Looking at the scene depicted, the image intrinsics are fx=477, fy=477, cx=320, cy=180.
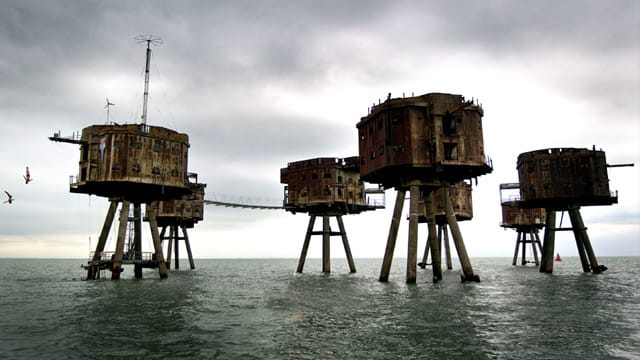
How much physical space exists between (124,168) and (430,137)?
22.7 m

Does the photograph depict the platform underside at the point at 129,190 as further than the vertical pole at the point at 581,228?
No

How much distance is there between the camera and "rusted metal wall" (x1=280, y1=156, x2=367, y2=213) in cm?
4756

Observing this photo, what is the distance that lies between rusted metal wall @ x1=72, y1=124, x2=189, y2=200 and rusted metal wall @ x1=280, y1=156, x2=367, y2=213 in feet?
43.4

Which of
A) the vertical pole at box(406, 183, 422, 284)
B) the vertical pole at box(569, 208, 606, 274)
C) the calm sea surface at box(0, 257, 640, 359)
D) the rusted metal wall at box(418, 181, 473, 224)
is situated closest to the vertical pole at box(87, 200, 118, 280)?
the calm sea surface at box(0, 257, 640, 359)

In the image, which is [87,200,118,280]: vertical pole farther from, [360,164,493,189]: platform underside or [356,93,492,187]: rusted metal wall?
[356,93,492,187]: rusted metal wall

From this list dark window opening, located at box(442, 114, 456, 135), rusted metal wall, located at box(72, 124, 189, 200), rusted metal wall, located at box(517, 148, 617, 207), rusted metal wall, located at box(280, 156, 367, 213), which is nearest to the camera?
dark window opening, located at box(442, 114, 456, 135)

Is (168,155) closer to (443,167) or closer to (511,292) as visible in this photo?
(443,167)

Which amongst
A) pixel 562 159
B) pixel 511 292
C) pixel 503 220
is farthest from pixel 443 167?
pixel 503 220

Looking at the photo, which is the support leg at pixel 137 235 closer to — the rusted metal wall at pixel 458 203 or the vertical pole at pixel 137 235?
the vertical pole at pixel 137 235

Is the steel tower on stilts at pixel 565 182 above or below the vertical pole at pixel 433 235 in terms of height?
above

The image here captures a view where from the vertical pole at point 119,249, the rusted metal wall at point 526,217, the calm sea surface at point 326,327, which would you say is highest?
the rusted metal wall at point 526,217

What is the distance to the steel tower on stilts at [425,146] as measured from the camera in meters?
31.4

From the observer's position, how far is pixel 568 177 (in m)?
41.0

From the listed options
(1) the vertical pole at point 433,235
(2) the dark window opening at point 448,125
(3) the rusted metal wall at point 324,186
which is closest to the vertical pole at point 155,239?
(3) the rusted metal wall at point 324,186
